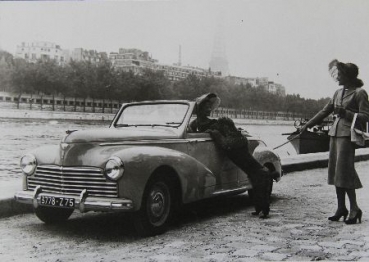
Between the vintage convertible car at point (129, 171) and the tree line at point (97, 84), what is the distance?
16.2 metres

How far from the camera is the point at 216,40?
7.57m

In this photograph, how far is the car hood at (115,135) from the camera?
15.8ft

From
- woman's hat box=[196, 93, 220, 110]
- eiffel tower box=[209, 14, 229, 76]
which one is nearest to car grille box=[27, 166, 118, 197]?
woman's hat box=[196, 93, 220, 110]

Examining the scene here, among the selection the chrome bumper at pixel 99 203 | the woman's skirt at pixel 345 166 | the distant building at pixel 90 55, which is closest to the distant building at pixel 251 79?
the woman's skirt at pixel 345 166

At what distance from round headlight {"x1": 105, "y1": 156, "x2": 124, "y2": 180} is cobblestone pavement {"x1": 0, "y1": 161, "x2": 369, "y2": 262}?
64 cm

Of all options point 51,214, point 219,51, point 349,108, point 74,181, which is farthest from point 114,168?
point 219,51

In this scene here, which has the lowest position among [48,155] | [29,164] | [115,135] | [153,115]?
[29,164]


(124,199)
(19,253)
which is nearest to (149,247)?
(124,199)

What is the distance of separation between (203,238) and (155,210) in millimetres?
570

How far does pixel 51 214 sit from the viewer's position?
543cm

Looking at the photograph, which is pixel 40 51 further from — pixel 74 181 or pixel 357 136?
pixel 357 136

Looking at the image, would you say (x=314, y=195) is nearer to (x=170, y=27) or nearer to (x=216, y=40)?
(x=216, y=40)

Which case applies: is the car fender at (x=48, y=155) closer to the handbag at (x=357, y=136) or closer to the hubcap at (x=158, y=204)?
the hubcap at (x=158, y=204)

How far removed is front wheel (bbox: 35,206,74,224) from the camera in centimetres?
536
